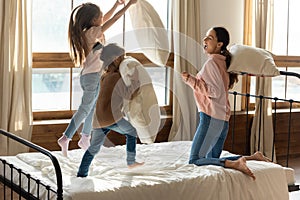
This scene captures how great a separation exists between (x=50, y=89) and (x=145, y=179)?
1.78 meters

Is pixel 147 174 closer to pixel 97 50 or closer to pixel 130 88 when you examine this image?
pixel 130 88

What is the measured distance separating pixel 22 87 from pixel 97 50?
4.49 feet

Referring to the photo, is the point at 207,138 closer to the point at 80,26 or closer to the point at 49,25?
the point at 80,26

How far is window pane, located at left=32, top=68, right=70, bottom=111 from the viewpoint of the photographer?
4.45 m

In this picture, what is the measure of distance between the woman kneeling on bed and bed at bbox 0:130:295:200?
178 mm

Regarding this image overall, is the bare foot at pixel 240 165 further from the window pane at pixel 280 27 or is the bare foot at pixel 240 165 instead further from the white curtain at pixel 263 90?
the window pane at pixel 280 27

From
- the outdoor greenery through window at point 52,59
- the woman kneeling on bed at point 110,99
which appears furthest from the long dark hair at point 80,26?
the outdoor greenery through window at point 52,59

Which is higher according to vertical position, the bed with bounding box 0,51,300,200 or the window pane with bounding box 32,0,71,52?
the window pane with bounding box 32,0,71,52

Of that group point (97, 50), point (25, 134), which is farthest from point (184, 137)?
point (97, 50)

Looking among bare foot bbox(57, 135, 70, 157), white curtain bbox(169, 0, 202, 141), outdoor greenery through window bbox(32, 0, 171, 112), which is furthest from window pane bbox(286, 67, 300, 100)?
bare foot bbox(57, 135, 70, 157)

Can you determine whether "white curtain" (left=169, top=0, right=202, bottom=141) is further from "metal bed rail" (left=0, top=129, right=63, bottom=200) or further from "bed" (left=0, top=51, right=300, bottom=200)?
"metal bed rail" (left=0, top=129, right=63, bottom=200)

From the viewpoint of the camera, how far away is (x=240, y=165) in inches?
128

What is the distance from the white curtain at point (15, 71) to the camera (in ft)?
13.3

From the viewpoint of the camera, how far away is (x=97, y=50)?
296 centimetres
